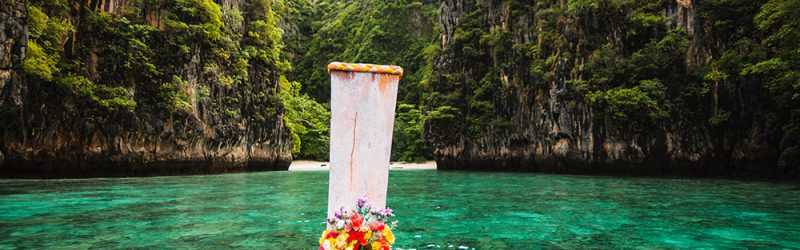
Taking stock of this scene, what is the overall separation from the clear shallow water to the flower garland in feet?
10.4

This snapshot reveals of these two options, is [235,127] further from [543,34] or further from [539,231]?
[539,231]

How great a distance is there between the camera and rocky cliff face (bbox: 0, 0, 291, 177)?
46.9 ft

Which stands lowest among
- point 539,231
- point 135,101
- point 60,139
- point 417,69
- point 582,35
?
point 539,231

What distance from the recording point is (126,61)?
17719mm

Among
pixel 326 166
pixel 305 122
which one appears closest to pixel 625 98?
pixel 326 166

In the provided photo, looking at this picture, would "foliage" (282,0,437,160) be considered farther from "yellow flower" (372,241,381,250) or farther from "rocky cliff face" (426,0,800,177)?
"yellow flower" (372,241,381,250)

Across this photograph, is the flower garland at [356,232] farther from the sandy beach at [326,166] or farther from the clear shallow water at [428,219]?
the sandy beach at [326,166]

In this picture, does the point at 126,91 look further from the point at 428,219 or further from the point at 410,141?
the point at 410,141

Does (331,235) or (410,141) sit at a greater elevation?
(410,141)

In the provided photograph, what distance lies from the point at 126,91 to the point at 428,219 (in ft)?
47.6

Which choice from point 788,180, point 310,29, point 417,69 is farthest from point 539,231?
point 310,29

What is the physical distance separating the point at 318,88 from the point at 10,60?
2010 inches

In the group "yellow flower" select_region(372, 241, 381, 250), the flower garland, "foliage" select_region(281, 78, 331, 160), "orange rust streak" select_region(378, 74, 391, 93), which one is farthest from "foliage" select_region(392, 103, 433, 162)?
"yellow flower" select_region(372, 241, 381, 250)

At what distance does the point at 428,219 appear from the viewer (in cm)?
814
